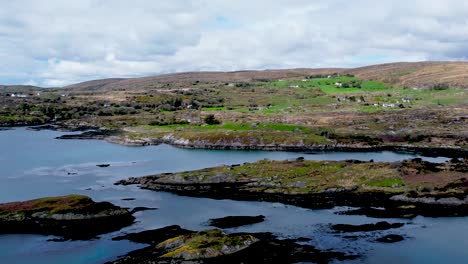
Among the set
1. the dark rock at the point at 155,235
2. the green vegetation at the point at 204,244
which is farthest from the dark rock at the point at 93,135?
the green vegetation at the point at 204,244

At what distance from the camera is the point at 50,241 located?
6488 cm

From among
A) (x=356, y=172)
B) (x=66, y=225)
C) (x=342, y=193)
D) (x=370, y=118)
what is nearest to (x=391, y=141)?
(x=370, y=118)

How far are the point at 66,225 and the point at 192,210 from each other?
1970 centimetres

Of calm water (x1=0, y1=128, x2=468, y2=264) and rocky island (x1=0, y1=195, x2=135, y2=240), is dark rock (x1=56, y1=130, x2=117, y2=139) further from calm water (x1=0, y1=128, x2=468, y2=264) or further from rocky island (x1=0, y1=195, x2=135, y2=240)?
rocky island (x1=0, y1=195, x2=135, y2=240)

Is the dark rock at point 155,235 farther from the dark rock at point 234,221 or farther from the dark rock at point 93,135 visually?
the dark rock at point 93,135

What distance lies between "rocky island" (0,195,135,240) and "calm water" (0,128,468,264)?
8.90 ft

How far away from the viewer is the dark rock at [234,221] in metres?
70.1

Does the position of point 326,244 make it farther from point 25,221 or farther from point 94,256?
point 25,221

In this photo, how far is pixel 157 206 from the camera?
81688 mm

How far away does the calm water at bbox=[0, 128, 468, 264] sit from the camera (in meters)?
59.0

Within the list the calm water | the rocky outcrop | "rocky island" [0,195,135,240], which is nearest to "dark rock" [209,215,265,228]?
the calm water

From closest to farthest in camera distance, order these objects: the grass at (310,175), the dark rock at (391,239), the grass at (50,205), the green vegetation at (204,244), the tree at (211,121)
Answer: the green vegetation at (204,244) → the dark rock at (391,239) → the grass at (50,205) → the grass at (310,175) → the tree at (211,121)

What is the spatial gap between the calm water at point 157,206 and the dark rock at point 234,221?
5.19 feet

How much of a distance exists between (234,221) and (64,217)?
2690cm
